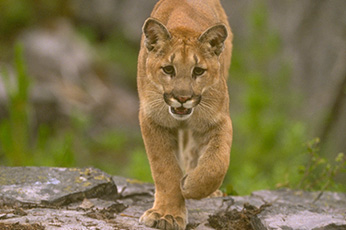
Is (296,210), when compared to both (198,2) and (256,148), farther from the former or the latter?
(256,148)

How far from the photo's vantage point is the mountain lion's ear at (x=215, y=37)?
5.83 metres

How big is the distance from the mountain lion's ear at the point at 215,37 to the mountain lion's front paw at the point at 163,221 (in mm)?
1595

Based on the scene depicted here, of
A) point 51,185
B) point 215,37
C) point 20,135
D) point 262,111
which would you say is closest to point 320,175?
point 215,37

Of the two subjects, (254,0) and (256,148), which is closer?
(256,148)

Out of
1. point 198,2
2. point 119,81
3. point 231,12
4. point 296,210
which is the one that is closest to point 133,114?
point 119,81

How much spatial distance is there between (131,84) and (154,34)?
397 inches

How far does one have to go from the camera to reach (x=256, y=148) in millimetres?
11172

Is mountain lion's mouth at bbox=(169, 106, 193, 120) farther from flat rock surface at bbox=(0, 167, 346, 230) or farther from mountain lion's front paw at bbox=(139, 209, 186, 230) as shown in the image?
flat rock surface at bbox=(0, 167, 346, 230)

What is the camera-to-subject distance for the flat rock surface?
5.46m

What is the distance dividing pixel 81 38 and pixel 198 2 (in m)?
8.88

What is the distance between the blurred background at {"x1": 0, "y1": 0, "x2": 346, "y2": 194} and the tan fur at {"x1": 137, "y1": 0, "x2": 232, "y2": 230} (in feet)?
9.33

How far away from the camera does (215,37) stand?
19.4 ft

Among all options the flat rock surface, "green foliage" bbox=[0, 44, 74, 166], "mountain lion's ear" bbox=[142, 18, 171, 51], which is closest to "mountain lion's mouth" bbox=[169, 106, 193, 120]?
"mountain lion's ear" bbox=[142, 18, 171, 51]

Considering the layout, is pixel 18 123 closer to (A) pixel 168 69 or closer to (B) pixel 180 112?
(A) pixel 168 69
